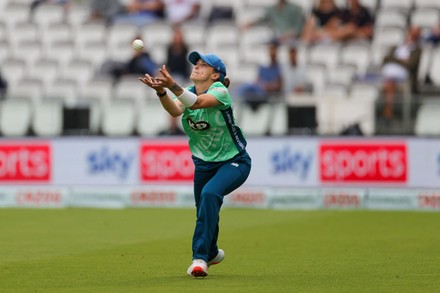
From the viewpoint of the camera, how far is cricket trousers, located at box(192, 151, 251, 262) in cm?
848

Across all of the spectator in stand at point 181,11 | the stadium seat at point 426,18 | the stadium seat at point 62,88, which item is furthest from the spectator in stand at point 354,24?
the stadium seat at point 62,88

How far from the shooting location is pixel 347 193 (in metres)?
16.7

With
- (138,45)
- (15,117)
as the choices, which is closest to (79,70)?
(15,117)

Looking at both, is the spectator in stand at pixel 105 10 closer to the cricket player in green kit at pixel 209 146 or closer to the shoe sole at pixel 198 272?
the cricket player in green kit at pixel 209 146

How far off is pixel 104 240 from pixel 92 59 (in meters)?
9.40

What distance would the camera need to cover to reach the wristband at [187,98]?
27.1 feet

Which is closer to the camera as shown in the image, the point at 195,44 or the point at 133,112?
the point at 133,112

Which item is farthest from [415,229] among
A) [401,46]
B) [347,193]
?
[401,46]

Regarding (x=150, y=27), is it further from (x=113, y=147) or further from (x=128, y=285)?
(x=128, y=285)

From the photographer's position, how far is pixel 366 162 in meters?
16.7

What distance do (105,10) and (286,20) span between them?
13.2 ft

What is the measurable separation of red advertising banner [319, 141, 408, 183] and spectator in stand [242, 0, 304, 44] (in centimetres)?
394

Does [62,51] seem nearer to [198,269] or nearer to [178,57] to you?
[178,57]

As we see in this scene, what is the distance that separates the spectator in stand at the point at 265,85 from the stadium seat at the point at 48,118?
2886 millimetres
